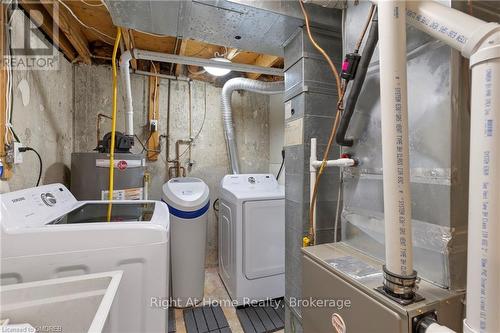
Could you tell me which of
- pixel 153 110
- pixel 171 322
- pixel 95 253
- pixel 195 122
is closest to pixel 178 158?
pixel 195 122

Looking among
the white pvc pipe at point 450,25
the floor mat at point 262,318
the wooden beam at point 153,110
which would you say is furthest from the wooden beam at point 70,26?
the floor mat at point 262,318

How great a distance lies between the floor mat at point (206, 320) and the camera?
6.00ft

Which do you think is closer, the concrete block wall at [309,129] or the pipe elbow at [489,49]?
the pipe elbow at [489,49]

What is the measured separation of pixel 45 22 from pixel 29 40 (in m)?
0.22

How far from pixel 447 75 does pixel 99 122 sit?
271cm

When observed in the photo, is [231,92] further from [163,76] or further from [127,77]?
[127,77]

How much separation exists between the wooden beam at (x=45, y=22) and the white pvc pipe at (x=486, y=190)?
2173mm

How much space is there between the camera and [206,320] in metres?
1.94

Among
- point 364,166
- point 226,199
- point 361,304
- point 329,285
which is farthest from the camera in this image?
point 226,199

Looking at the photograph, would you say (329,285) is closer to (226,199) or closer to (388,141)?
(388,141)

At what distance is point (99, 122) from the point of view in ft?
7.89

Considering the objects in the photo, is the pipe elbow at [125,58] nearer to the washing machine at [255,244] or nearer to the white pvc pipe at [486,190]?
the washing machine at [255,244]

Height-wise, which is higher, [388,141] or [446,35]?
[446,35]

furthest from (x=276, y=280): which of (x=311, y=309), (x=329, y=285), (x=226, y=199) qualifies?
(x=329, y=285)
